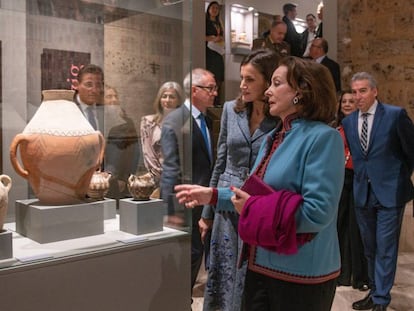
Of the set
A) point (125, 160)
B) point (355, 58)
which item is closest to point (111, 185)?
point (125, 160)

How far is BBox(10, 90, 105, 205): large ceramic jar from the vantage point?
1.87 metres

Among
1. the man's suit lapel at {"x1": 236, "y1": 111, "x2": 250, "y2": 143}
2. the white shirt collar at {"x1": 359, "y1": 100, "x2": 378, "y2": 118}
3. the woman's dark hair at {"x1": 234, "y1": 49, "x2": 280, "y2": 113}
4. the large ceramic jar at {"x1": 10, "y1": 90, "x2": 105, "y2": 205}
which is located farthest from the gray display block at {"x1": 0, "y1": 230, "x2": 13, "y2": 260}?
the white shirt collar at {"x1": 359, "y1": 100, "x2": 378, "y2": 118}

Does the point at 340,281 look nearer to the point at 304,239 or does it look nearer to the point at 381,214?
the point at 381,214

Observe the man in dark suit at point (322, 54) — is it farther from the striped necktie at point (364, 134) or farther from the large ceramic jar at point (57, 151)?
the large ceramic jar at point (57, 151)

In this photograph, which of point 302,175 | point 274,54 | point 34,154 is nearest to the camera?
point 302,175

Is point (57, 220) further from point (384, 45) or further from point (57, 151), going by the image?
point (384, 45)

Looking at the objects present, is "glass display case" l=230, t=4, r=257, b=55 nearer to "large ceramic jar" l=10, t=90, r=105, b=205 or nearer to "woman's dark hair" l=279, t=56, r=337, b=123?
"large ceramic jar" l=10, t=90, r=105, b=205

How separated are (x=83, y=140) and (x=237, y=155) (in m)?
0.75

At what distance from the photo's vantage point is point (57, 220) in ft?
6.13

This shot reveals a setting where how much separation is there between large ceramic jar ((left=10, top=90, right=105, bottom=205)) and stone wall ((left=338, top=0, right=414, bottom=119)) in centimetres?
457

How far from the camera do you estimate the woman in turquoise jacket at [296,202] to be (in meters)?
1.56

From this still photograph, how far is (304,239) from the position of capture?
1.62 metres

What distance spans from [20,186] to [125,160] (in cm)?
48

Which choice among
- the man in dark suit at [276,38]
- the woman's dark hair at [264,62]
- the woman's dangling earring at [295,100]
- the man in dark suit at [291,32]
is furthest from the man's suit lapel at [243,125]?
the man in dark suit at [291,32]
